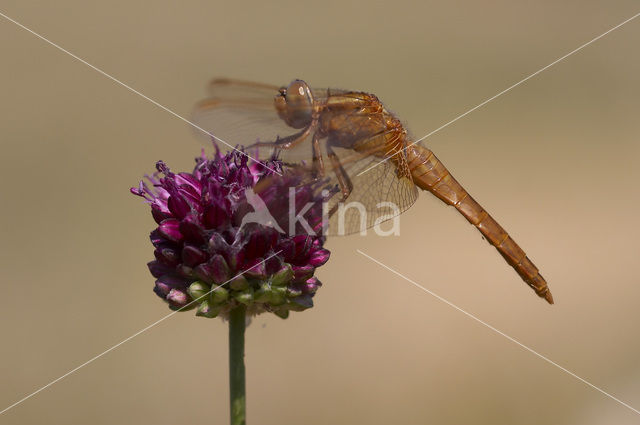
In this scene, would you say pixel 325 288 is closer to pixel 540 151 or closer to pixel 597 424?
pixel 597 424

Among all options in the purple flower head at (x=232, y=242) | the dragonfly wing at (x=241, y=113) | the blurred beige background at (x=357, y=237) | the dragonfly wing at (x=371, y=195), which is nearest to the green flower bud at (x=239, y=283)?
the purple flower head at (x=232, y=242)

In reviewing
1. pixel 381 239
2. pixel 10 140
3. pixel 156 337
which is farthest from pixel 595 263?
pixel 10 140

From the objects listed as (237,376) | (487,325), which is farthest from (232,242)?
(487,325)

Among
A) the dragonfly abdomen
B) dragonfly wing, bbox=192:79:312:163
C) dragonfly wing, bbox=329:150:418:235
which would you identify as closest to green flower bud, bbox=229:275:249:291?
dragonfly wing, bbox=329:150:418:235

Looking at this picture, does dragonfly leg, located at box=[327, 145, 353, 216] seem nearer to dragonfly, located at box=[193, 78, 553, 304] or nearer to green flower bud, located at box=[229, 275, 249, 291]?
dragonfly, located at box=[193, 78, 553, 304]

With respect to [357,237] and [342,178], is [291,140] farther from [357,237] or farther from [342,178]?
[357,237]
